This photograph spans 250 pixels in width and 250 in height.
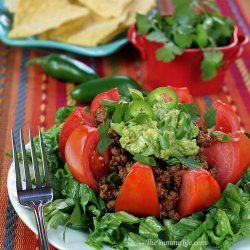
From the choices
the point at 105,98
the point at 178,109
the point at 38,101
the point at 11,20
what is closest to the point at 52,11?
the point at 11,20

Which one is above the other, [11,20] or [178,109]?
[178,109]

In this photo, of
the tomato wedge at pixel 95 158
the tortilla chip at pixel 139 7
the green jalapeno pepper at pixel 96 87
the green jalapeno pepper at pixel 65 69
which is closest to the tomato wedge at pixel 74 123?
the tomato wedge at pixel 95 158

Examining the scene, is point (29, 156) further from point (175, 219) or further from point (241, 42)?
point (241, 42)

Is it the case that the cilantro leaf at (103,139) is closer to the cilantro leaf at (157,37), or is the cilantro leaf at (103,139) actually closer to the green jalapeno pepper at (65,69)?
the cilantro leaf at (157,37)

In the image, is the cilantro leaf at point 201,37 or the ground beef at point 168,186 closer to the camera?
the ground beef at point 168,186

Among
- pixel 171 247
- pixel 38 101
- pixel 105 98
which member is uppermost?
pixel 105 98

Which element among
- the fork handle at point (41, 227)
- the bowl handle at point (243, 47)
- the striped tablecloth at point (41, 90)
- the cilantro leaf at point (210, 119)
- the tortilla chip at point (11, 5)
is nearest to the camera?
the fork handle at point (41, 227)

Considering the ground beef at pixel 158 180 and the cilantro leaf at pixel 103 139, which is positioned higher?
the cilantro leaf at pixel 103 139

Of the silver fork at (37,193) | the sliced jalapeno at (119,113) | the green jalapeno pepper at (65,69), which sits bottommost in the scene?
the green jalapeno pepper at (65,69)

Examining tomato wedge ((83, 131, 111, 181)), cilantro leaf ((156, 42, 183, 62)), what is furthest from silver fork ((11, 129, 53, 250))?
cilantro leaf ((156, 42, 183, 62))
